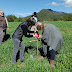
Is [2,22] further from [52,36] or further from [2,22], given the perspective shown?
[52,36]

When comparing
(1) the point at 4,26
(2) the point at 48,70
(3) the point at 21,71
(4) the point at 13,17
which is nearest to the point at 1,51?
(1) the point at 4,26

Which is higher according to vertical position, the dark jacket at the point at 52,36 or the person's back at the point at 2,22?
the person's back at the point at 2,22

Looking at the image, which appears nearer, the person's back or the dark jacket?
the dark jacket

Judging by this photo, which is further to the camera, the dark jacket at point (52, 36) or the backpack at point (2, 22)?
the backpack at point (2, 22)

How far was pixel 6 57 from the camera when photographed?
14.5ft

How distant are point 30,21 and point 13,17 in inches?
3065

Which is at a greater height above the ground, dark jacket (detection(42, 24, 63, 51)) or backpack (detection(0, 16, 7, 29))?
backpack (detection(0, 16, 7, 29))

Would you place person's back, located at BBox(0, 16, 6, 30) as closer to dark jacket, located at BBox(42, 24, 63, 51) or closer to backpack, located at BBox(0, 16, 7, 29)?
backpack, located at BBox(0, 16, 7, 29)

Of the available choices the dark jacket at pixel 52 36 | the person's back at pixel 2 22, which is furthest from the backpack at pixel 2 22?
the dark jacket at pixel 52 36

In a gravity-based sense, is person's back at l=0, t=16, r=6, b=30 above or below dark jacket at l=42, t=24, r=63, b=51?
above

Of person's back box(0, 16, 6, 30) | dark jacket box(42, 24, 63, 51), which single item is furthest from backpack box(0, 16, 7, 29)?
dark jacket box(42, 24, 63, 51)

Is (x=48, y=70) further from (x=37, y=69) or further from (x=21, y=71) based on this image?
(x=21, y=71)

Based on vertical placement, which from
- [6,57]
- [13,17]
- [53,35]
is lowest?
[6,57]

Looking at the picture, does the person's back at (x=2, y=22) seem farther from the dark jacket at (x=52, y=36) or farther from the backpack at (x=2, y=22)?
the dark jacket at (x=52, y=36)
